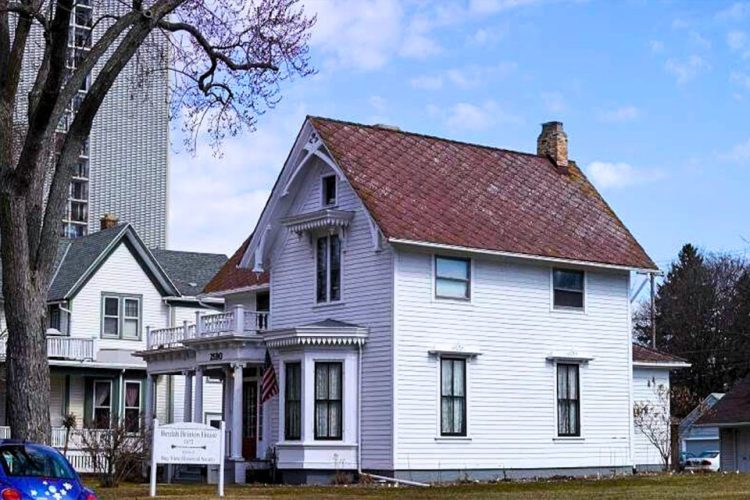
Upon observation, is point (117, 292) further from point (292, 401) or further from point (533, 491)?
point (533, 491)

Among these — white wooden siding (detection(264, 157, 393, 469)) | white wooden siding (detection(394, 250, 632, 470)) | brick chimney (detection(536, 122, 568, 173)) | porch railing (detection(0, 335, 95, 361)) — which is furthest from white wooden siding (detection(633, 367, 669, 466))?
porch railing (detection(0, 335, 95, 361))

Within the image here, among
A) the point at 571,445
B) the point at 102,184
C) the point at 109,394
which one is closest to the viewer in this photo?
the point at 571,445

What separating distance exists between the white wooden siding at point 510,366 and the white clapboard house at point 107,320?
15708 millimetres

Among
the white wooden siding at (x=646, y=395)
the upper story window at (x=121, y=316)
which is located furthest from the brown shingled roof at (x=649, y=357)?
the upper story window at (x=121, y=316)

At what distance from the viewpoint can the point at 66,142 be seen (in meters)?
24.3

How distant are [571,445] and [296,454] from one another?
825 centimetres

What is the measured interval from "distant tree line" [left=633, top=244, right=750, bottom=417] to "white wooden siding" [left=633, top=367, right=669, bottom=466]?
36406 mm

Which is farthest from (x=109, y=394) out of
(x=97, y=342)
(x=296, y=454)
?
(x=296, y=454)

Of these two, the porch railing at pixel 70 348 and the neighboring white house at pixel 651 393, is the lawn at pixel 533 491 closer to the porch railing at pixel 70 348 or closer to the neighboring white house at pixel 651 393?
the neighboring white house at pixel 651 393

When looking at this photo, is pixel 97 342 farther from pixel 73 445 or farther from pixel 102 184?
pixel 102 184

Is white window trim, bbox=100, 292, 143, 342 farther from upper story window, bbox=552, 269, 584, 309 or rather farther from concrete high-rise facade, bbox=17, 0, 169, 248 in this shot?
concrete high-rise facade, bbox=17, 0, 169, 248

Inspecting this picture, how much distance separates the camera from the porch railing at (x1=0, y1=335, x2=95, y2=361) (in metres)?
49.4

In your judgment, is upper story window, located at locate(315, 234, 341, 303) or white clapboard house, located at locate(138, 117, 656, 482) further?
upper story window, located at locate(315, 234, 341, 303)

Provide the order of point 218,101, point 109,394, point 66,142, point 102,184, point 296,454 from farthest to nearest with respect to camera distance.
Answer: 1. point 102,184
2. point 109,394
3. point 296,454
4. point 218,101
5. point 66,142
